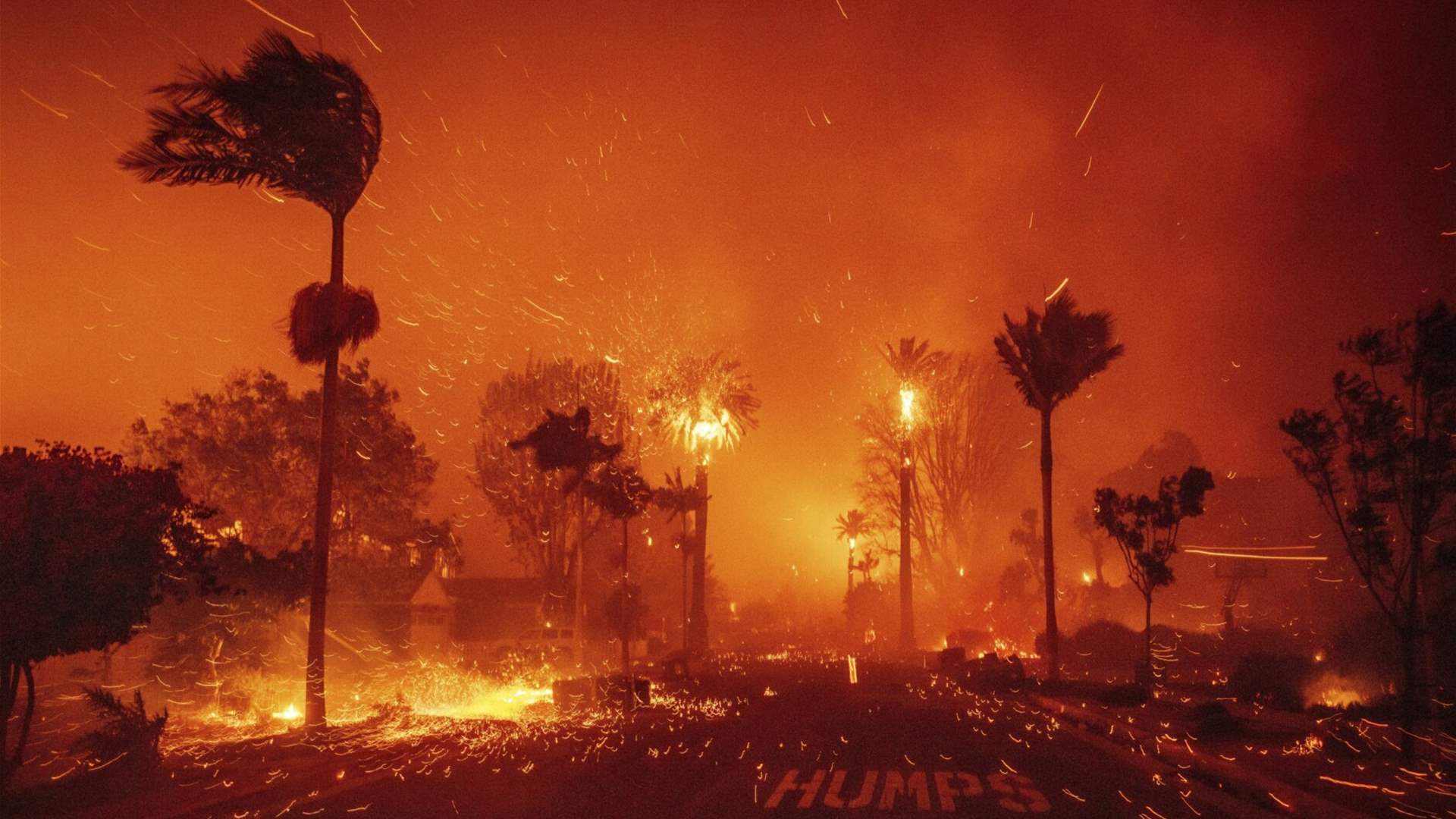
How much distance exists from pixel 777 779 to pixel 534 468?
47.7 m

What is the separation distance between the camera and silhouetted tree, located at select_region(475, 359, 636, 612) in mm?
60250

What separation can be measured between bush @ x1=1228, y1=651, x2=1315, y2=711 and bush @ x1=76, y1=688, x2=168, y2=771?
2161 centimetres

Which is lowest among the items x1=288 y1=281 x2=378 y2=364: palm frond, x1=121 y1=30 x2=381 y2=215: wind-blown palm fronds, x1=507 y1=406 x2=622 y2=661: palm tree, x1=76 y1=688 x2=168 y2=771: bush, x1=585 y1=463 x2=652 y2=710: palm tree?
x1=76 y1=688 x2=168 y2=771: bush

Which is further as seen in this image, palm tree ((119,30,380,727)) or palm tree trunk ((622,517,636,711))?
palm tree trunk ((622,517,636,711))

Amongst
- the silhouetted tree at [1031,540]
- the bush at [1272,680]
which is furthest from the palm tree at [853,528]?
the bush at [1272,680]

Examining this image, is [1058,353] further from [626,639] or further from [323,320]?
[323,320]

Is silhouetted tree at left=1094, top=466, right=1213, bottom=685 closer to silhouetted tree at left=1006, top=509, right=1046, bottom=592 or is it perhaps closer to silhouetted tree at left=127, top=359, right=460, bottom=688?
silhouetted tree at left=127, top=359, right=460, bottom=688

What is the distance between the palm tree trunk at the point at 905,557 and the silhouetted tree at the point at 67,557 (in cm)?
4756

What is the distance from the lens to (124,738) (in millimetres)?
13891

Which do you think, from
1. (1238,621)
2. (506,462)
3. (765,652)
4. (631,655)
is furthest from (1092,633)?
(506,462)

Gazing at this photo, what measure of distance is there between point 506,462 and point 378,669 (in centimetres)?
3198

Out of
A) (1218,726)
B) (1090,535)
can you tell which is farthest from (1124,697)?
(1090,535)

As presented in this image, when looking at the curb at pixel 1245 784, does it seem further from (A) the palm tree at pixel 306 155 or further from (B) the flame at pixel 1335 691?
(A) the palm tree at pixel 306 155

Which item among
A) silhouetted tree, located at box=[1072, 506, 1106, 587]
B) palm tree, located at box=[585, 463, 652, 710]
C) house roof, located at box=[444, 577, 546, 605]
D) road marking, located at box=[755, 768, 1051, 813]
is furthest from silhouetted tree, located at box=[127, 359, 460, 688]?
silhouetted tree, located at box=[1072, 506, 1106, 587]
